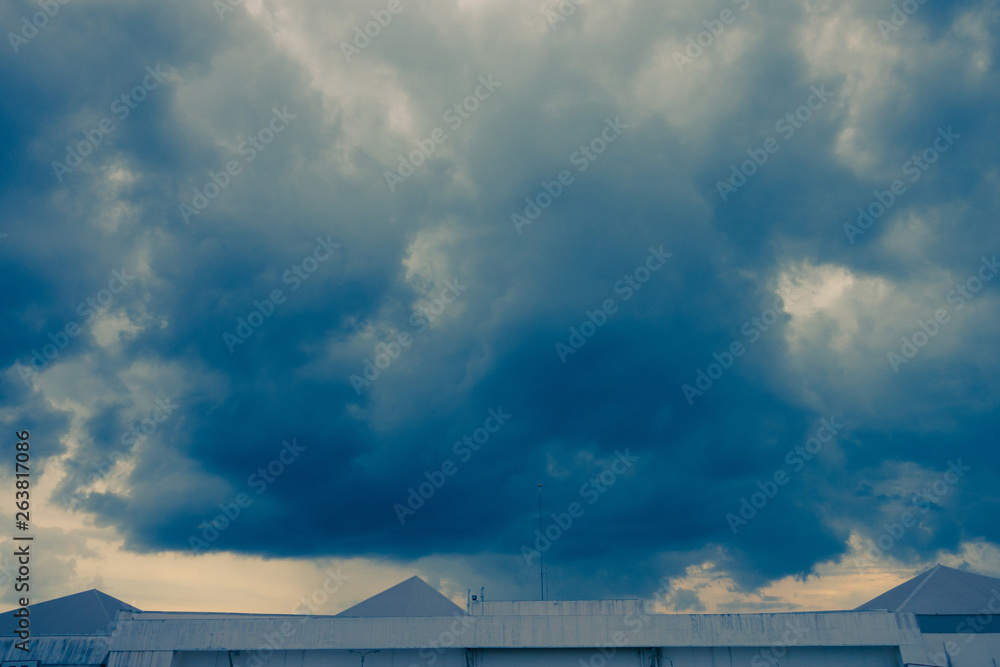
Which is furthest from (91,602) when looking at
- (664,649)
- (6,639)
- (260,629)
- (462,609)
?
(664,649)

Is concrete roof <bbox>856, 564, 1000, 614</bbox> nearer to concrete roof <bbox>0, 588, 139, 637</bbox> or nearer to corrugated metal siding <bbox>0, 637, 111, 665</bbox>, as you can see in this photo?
corrugated metal siding <bbox>0, 637, 111, 665</bbox>

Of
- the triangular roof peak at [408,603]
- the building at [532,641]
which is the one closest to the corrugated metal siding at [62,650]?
the building at [532,641]

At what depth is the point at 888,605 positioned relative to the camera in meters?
57.8

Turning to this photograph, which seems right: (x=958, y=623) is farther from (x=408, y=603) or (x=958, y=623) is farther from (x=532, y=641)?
(x=408, y=603)

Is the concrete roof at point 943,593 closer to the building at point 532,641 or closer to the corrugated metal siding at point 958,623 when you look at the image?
the corrugated metal siding at point 958,623

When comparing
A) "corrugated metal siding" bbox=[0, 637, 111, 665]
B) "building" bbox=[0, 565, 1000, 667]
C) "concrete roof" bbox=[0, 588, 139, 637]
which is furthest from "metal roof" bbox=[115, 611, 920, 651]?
"concrete roof" bbox=[0, 588, 139, 637]

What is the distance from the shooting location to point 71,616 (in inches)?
2491

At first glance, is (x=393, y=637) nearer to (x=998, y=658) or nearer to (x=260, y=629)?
(x=260, y=629)

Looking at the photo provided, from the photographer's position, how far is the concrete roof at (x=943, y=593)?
53.6m

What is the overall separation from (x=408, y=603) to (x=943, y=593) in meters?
51.5

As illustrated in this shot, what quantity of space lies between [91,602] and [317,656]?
3953 cm

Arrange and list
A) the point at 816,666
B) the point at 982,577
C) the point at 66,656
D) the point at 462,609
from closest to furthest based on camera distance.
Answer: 1. the point at 816,666
2. the point at 66,656
3. the point at 982,577
4. the point at 462,609

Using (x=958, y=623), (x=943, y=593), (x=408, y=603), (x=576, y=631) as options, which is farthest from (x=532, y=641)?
(x=943, y=593)

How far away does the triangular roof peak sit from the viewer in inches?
2325
